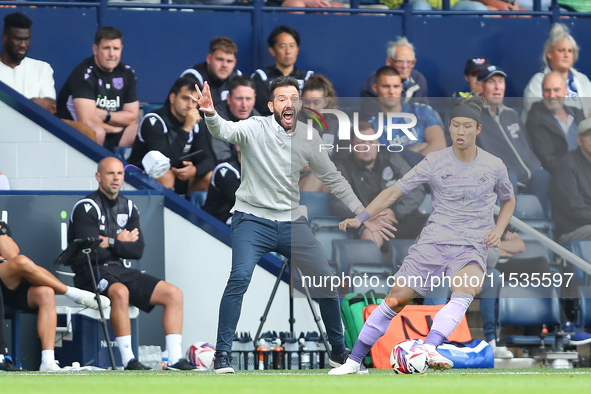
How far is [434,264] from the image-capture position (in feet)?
19.1

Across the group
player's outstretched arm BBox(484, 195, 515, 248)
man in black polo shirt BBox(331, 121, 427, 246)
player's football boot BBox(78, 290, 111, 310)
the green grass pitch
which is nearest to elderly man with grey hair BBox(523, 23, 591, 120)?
man in black polo shirt BBox(331, 121, 427, 246)

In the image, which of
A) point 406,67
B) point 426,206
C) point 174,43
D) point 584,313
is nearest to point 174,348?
point 426,206

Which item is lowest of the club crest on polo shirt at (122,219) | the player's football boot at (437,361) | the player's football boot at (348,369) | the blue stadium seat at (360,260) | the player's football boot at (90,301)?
the player's football boot at (348,369)

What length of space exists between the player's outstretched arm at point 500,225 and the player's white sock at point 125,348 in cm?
290

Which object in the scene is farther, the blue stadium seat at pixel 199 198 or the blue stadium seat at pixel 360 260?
the blue stadium seat at pixel 199 198

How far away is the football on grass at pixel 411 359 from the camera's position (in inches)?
215

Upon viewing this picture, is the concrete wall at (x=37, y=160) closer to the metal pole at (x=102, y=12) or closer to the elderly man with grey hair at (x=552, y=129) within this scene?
the metal pole at (x=102, y=12)

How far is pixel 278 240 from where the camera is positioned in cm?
611

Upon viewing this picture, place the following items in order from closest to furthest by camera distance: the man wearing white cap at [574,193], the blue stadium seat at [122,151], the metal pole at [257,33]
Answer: the man wearing white cap at [574,193] < the blue stadium seat at [122,151] < the metal pole at [257,33]

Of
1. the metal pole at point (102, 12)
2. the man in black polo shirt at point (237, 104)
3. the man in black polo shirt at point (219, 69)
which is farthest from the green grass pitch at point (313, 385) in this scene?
the metal pole at point (102, 12)

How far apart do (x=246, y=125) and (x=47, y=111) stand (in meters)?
3.27

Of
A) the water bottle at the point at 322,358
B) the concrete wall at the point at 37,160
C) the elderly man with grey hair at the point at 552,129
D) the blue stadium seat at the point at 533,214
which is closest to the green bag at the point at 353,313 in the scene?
the water bottle at the point at 322,358

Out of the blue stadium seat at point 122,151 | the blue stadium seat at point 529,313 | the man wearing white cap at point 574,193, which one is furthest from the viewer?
the blue stadium seat at point 122,151

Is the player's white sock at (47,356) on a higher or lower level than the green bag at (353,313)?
lower
